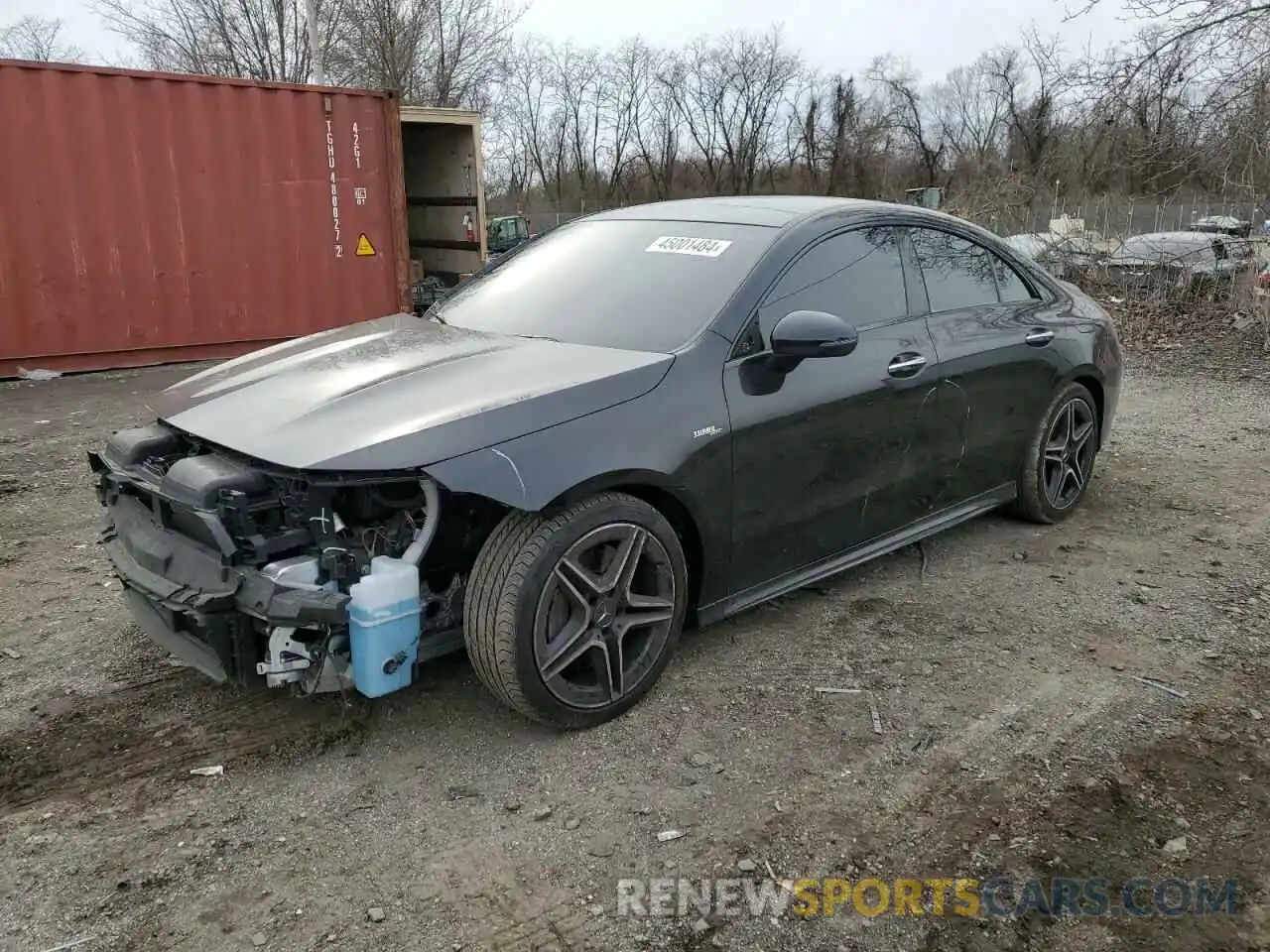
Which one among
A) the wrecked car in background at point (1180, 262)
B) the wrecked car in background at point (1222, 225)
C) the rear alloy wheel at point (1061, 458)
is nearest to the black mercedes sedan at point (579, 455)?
the rear alloy wheel at point (1061, 458)

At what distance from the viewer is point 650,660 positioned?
3162mm

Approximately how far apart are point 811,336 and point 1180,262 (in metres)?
10.1

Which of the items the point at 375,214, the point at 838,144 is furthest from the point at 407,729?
the point at 838,144

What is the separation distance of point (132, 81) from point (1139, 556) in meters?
9.24

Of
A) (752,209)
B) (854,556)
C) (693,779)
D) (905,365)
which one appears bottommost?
(693,779)

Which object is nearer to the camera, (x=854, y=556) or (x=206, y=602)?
(x=206, y=602)

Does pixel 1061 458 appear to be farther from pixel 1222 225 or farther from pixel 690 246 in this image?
pixel 1222 225

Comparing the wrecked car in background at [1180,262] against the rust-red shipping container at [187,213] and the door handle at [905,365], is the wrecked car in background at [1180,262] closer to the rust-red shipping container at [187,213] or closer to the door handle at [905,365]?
the rust-red shipping container at [187,213]

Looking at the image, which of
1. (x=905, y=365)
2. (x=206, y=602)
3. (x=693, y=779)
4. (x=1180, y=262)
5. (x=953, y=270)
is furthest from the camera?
(x=1180, y=262)

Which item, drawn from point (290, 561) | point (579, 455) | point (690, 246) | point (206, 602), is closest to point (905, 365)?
point (690, 246)

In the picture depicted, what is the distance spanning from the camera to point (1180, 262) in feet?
37.2

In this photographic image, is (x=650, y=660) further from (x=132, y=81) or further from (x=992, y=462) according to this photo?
(x=132, y=81)

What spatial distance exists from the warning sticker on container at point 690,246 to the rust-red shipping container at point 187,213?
741cm

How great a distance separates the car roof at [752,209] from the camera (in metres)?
3.74
